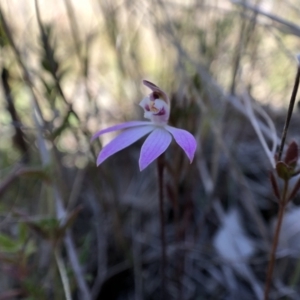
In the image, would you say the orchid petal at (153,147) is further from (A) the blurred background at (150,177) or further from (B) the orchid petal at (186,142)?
(A) the blurred background at (150,177)

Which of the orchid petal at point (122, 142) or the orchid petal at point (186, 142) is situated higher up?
the orchid petal at point (186, 142)

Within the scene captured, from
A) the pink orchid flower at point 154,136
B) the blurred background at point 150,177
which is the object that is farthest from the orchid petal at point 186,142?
the blurred background at point 150,177

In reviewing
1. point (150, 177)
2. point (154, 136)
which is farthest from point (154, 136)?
point (150, 177)

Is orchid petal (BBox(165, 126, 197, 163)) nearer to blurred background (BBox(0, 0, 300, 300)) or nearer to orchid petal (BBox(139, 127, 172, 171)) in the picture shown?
orchid petal (BBox(139, 127, 172, 171))

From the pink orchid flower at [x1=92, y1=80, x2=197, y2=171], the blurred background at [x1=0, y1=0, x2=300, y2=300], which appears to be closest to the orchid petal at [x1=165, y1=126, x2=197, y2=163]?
the pink orchid flower at [x1=92, y1=80, x2=197, y2=171]

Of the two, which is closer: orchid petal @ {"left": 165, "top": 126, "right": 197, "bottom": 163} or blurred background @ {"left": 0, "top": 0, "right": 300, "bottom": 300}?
orchid petal @ {"left": 165, "top": 126, "right": 197, "bottom": 163}

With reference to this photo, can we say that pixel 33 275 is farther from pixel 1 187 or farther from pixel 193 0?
pixel 193 0
